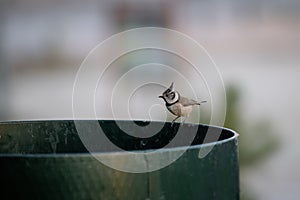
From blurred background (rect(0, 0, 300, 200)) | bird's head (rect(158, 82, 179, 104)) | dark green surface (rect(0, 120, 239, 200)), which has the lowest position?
dark green surface (rect(0, 120, 239, 200))

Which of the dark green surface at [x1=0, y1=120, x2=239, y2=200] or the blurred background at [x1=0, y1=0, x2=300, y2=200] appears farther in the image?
the blurred background at [x1=0, y1=0, x2=300, y2=200]

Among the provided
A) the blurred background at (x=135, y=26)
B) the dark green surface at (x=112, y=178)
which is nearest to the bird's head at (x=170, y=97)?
the dark green surface at (x=112, y=178)

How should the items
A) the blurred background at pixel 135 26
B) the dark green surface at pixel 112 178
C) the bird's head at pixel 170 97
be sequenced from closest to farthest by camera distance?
the dark green surface at pixel 112 178
the bird's head at pixel 170 97
the blurred background at pixel 135 26

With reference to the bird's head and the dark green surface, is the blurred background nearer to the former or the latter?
the bird's head

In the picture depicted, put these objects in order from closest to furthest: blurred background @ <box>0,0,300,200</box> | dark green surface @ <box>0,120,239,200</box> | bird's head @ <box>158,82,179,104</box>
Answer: dark green surface @ <box>0,120,239,200</box> → bird's head @ <box>158,82,179,104</box> → blurred background @ <box>0,0,300,200</box>

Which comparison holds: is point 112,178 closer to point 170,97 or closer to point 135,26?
point 170,97

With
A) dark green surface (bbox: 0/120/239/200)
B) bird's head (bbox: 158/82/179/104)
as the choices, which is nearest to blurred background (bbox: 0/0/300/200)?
bird's head (bbox: 158/82/179/104)

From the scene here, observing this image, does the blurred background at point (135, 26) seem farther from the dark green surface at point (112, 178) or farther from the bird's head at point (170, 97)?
the dark green surface at point (112, 178)

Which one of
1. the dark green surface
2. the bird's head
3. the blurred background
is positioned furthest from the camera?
the blurred background
